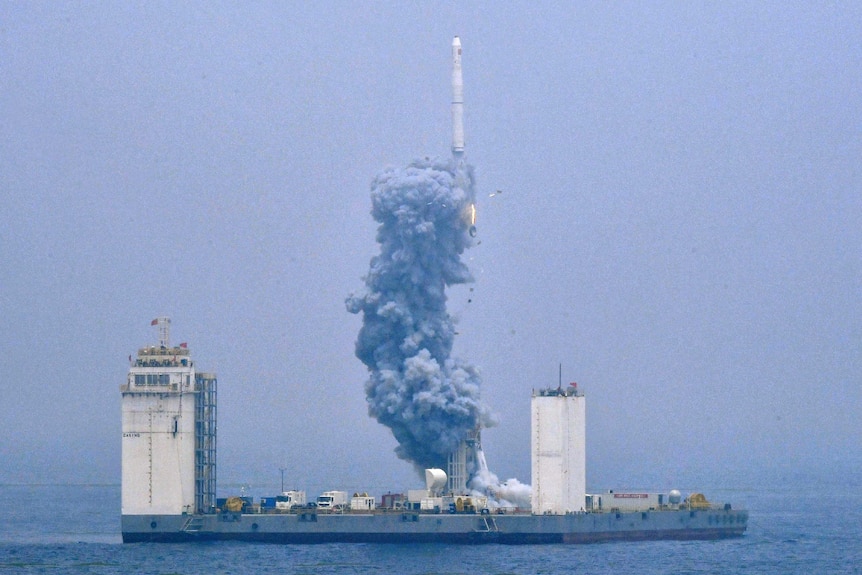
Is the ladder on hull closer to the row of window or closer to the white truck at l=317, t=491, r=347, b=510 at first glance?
the white truck at l=317, t=491, r=347, b=510

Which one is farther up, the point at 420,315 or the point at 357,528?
the point at 420,315

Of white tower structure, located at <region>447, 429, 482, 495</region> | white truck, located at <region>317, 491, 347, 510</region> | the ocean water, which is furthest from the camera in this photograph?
white tower structure, located at <region>447, 429, 482, 495</region>

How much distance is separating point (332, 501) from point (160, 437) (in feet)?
41.1

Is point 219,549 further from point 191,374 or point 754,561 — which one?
point 754,561

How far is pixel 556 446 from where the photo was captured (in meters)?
124

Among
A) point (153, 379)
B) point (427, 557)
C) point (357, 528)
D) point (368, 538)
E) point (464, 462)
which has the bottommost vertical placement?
point (427, 557)

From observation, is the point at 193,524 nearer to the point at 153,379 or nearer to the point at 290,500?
the point at 290,500

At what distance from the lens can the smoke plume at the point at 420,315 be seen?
132 meters

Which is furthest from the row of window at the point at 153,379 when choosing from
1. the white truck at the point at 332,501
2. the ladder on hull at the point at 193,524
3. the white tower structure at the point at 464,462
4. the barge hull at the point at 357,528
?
the white tower structure at the point at 464,462

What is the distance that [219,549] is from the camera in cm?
11956

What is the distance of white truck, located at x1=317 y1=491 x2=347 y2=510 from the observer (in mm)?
127500

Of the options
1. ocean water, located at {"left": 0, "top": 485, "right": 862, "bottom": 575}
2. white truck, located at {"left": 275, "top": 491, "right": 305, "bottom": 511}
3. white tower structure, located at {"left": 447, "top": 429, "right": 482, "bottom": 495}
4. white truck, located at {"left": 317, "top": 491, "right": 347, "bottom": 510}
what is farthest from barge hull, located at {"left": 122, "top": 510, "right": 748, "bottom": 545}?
white tower structure, located at {"left": 447, "top": 429, "right": 482, "bottom": 495}

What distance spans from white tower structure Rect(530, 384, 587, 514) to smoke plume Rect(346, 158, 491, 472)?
9.64 meters

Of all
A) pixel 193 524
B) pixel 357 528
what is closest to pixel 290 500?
pixel 357 528
